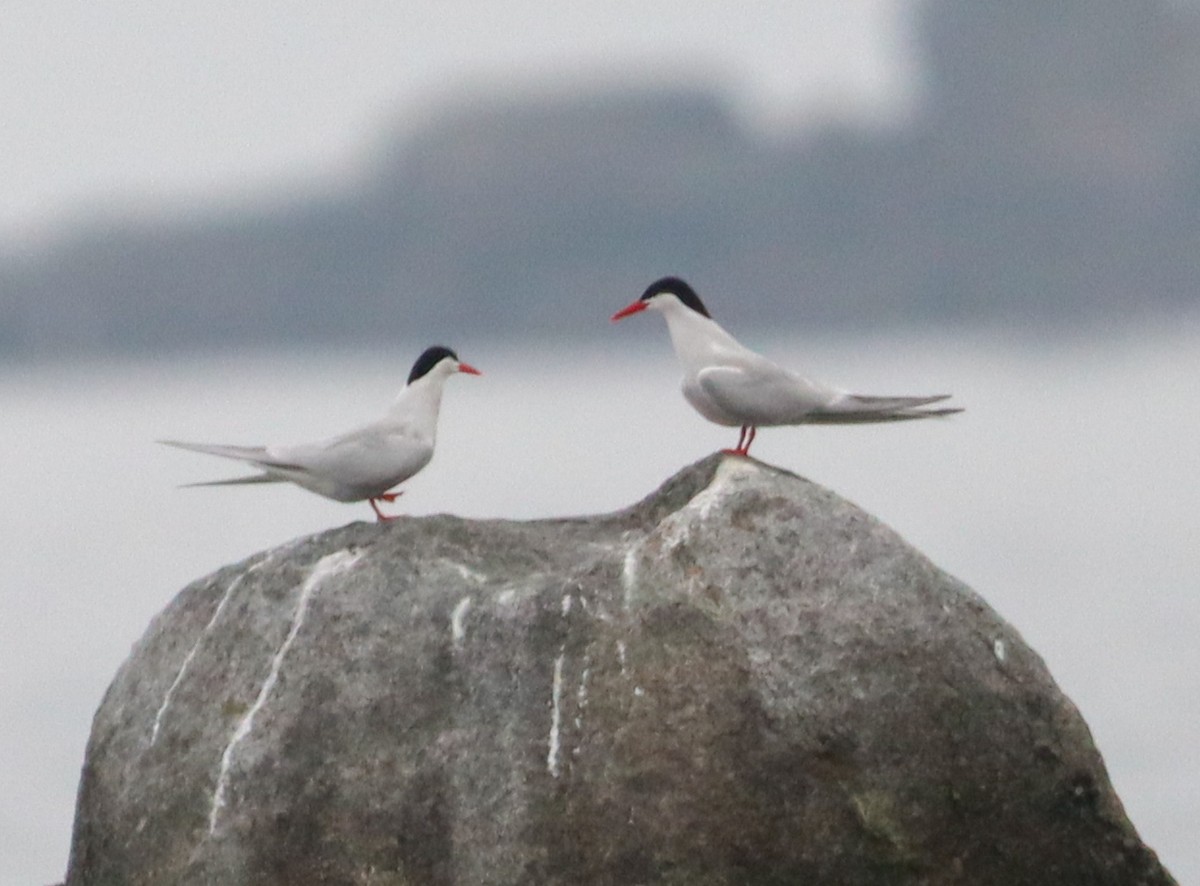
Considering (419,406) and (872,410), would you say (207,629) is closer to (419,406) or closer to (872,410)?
Result: (419,406)

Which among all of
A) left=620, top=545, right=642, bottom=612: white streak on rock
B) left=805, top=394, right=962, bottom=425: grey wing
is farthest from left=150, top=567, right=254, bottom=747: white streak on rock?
left=805, top=394, right=962, bottom=425: grey wing

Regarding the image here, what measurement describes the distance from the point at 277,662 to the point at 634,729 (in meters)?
1.35

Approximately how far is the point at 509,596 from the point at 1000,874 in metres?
1.97

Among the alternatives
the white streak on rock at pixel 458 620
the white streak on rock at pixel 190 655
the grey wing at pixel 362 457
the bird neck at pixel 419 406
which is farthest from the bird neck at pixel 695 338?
the white streak on rock at pixel 190 655

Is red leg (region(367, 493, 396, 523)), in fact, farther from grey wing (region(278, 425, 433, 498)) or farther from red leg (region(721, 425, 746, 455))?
red leg (region(721, 425, 746, 455))

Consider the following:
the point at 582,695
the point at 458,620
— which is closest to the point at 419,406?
the point at 458,620

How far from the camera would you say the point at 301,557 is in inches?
324

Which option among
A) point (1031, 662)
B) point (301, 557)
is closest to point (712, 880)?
point (1031, 662)

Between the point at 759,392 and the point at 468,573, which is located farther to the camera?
the point at 759,392

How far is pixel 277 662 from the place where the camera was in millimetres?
7938

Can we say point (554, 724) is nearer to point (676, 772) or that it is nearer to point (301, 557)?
point (676, 772)

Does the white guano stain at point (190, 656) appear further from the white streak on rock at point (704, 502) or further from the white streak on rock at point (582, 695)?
the white streak on rock at point (704, 502)

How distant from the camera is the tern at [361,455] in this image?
8.73 meters

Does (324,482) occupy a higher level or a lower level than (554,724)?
higher
